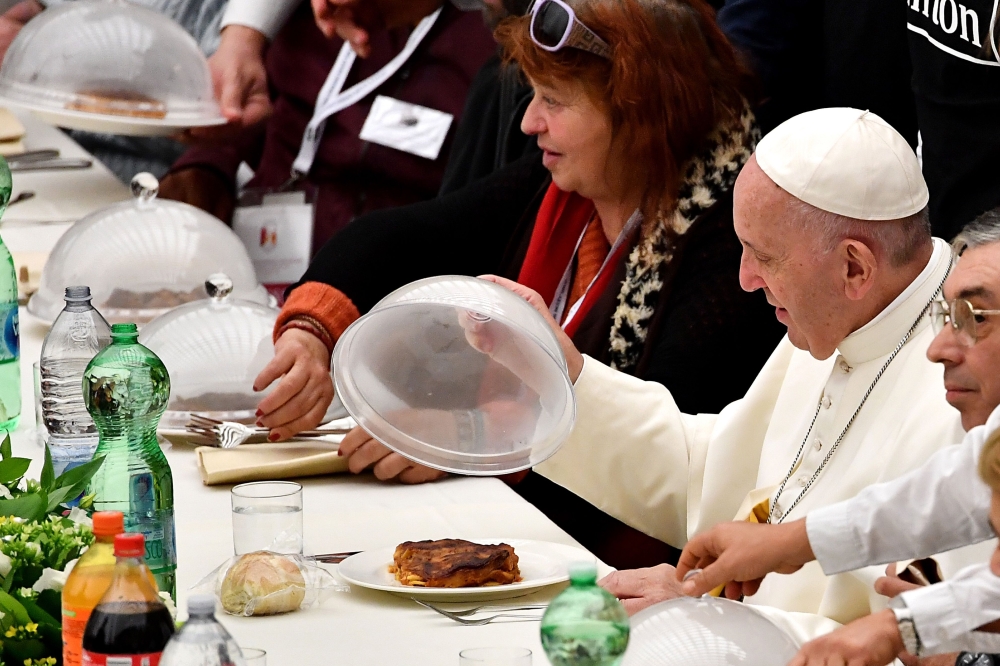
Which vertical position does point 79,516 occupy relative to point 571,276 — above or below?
above

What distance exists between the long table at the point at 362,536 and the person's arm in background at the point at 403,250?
36 cm

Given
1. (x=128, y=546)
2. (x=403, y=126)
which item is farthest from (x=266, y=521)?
(x=403, y=126)

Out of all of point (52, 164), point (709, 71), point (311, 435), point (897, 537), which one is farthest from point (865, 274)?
point (52, 164)

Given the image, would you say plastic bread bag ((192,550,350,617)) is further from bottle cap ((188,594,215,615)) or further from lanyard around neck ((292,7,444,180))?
lanyard around neck ((292,7,444,180))

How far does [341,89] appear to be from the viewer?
3.97 metres

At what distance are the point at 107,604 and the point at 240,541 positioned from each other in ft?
1.97

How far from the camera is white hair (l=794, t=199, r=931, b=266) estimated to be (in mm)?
1754

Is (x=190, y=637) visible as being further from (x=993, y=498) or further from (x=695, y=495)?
(x=695, y=495)

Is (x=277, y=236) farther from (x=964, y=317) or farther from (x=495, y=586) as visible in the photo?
(x=964, y=317)

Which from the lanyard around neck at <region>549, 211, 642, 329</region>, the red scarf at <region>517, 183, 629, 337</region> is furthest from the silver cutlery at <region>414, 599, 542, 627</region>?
the red scarf at <region>517, 183, 629, 337</region>

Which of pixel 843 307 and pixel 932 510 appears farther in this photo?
pixel 843 307

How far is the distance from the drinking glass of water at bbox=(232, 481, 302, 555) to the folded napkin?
450mm

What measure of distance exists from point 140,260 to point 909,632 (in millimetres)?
2068

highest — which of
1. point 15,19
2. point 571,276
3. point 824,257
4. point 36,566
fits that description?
point 824,257
